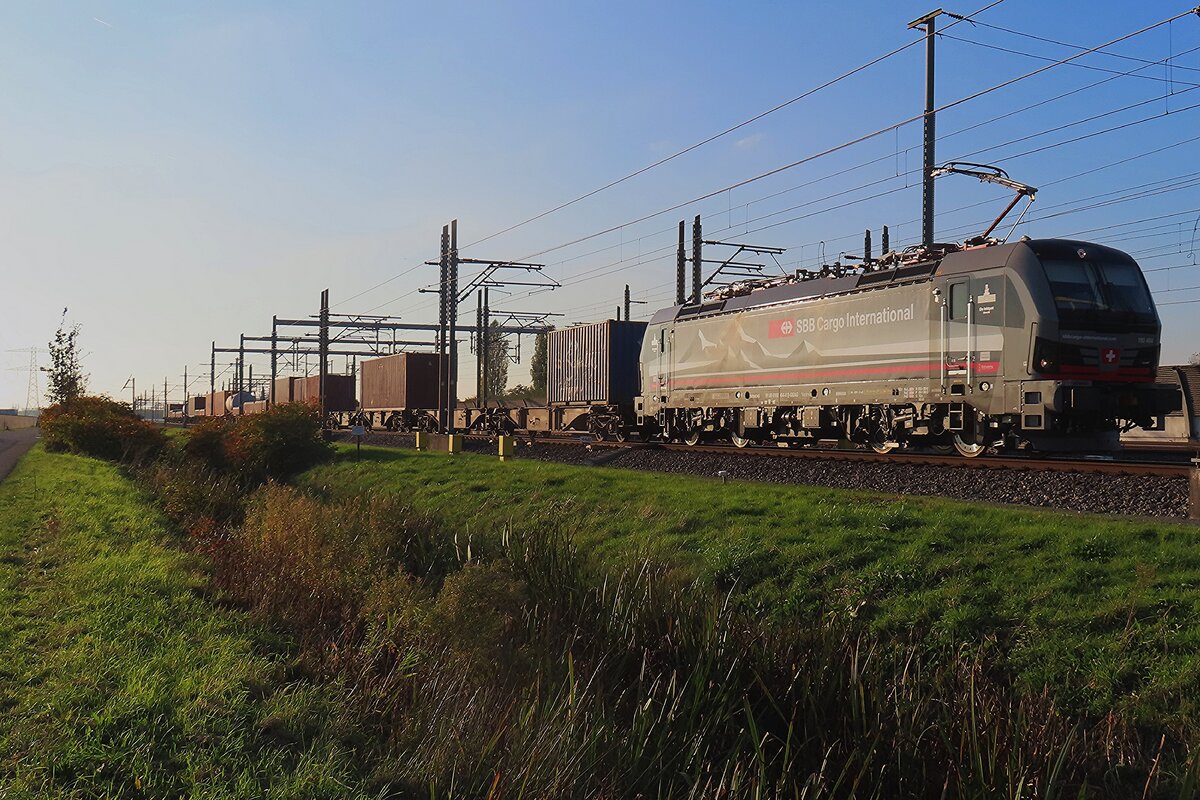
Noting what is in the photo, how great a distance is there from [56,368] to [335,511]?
32374mm

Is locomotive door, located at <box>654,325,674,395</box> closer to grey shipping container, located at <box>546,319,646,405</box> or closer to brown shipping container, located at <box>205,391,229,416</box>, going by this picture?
grey shipping container, located at <box>546,319,646,405</box>

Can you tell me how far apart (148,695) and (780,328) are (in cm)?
1640

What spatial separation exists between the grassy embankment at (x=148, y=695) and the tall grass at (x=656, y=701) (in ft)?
1.38

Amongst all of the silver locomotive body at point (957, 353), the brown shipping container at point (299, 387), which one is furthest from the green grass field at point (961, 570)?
the brown shipping container at point (299, 387)

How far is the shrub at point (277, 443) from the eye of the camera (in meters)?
25.6

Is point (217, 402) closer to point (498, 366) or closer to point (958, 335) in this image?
point (498, 366)

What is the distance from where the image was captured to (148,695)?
6418mm

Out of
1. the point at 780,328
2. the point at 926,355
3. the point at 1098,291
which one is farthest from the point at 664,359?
the point at 1098,291

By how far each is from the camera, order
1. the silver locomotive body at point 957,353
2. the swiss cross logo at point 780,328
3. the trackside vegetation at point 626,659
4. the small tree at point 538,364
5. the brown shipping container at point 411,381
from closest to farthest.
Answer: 1. the trackside vegetation at point 626,659
2. the silver locomotive body at point 957,353
3. the swiss cross logo at point 780,328
4. the brown shipping container at point 411,381
5. the small tree at point 538,364

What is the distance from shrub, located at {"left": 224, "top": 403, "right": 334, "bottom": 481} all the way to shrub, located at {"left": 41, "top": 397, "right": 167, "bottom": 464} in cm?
456

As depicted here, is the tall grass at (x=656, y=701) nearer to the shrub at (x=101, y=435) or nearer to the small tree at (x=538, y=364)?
the shrub at (x=101, y=435)

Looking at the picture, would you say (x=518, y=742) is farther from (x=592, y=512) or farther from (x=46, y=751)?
(x=592, y=512)

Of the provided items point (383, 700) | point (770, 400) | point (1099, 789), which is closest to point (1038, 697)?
point (1099, 789)

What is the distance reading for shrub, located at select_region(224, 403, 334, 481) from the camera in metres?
25.6
